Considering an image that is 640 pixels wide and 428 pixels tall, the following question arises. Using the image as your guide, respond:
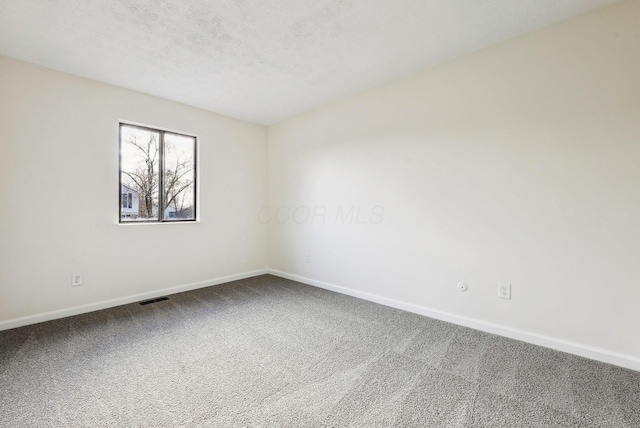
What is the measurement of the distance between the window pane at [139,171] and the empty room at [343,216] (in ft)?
0.08

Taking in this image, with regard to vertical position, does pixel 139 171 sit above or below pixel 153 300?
above

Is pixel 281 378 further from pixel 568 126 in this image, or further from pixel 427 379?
pixel 568 126

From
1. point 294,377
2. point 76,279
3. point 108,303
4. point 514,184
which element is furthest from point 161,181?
point 514,184

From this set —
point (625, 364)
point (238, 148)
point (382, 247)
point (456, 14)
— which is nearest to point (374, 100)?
point (456, 14)

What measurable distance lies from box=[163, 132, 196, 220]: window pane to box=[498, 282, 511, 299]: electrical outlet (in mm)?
3862

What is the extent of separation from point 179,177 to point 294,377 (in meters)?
3.17

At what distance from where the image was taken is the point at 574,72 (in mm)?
2150

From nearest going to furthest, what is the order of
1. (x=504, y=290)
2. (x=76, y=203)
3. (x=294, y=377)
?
(x=294, y=377) < (x=504, y=290) < (x=76, y=203)

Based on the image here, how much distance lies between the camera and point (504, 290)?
2.48 m

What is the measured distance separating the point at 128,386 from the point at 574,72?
3888 millimetres

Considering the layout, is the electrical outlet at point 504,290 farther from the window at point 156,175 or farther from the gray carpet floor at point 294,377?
the window at point 156,175

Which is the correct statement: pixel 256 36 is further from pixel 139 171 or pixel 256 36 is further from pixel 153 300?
pixel 153 300

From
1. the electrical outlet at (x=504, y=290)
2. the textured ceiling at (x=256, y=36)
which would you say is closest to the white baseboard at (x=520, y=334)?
the electrical outlet at (x=504, y=290)

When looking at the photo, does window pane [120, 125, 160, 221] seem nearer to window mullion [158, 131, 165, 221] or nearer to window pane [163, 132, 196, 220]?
window mullion [158, 131, 165, 221]
